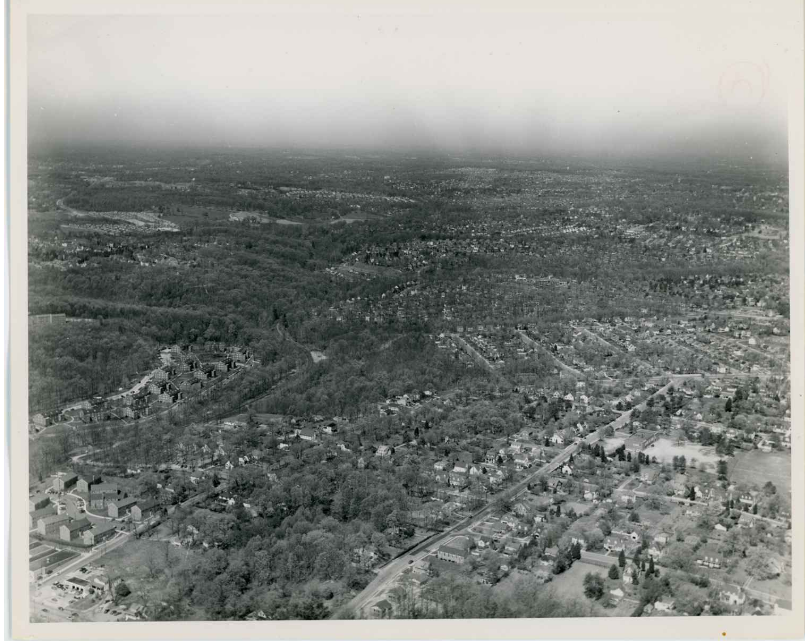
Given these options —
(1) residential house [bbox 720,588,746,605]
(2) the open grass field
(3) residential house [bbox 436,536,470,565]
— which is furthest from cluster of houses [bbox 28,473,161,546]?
(1) residential house [bbox 720,588,746,605]

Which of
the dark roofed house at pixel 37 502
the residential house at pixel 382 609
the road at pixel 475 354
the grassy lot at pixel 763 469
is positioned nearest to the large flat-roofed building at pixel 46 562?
the dark roofed house at pixel 37 502

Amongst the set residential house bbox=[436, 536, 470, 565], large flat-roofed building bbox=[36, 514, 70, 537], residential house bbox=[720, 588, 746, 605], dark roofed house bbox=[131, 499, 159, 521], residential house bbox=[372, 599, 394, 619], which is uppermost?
dark roofed house bbox=[131, 499, 159, 521]

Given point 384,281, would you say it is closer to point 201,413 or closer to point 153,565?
point 201,413

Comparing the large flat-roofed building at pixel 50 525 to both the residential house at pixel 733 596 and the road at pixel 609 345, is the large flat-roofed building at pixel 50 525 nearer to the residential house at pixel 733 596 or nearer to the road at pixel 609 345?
the road at pixel 609 345

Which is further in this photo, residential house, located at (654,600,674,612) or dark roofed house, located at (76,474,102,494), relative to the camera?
dark roofed house, located at (76,474,102,494)

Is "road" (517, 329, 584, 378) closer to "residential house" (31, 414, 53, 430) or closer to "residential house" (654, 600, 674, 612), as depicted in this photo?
"residential house" (654, 600, 674, 612)

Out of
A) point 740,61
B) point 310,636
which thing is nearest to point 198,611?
point 310,636

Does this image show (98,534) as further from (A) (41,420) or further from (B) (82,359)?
(B) (82,359)
